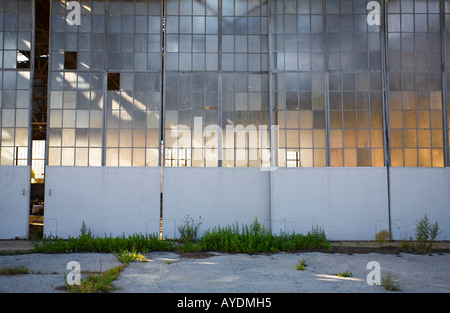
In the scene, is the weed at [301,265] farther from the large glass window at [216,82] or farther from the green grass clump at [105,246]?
the large glass window at [216,82]

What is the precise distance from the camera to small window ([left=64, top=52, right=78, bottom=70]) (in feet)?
39.7

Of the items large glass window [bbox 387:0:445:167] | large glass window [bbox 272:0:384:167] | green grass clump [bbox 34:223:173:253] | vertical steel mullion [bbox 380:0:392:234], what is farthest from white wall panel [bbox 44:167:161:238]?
large glass window [bbox 387:0:445:167]

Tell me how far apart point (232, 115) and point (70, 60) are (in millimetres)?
5699

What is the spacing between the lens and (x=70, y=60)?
12.1 metres

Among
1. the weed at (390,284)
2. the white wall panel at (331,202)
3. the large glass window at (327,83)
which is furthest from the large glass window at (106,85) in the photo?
the weed at (390,284)

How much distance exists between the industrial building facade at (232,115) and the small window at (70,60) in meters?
0.05

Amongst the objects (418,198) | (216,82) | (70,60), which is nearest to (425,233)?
(418,198)

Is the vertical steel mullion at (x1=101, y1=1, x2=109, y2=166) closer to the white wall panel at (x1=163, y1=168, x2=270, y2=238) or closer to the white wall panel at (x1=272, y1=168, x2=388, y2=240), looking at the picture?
the white wall panel at (x1=163, y1=168, x2=270, y2=238)

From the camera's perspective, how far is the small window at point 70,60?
12109 mm

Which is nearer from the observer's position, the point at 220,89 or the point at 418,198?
the point at 418,198

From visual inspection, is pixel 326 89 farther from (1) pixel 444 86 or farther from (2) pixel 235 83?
(1) pixel 444 86

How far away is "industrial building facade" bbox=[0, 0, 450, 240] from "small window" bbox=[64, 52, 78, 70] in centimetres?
5

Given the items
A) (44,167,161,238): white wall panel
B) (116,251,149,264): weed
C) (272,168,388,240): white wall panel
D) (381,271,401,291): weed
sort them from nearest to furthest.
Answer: (381,271,401,291): weed < (116,251,149,264): weed < (272,168,388,240): white wall panel < (44,167,161,238): white wall panel
